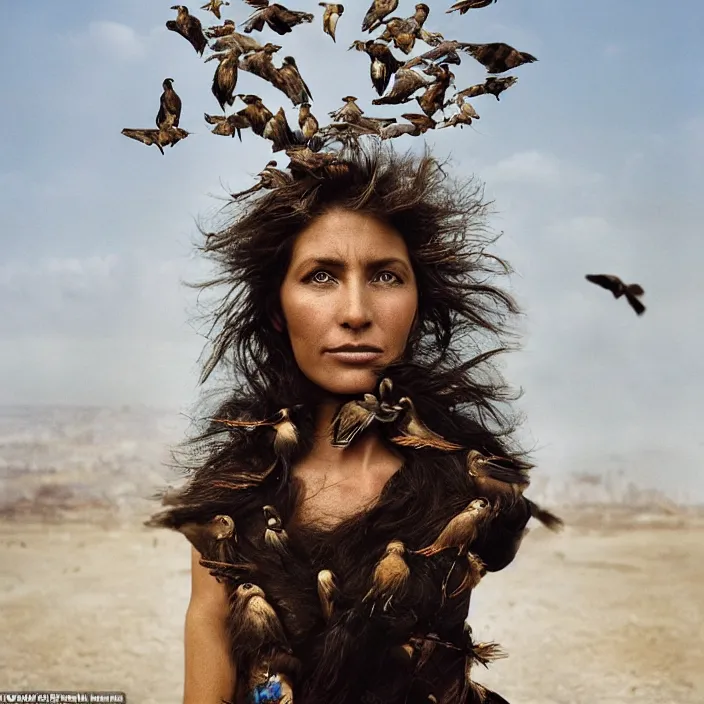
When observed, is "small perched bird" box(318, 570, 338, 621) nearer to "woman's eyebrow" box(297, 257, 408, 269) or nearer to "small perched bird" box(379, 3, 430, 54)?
"woman's eyebrow" box(297, 257, 408, 269)


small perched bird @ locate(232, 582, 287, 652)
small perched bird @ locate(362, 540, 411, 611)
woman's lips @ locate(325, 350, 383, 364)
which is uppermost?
woman's lips @ locate(325, 350, 383, 364)

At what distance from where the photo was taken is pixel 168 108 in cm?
187

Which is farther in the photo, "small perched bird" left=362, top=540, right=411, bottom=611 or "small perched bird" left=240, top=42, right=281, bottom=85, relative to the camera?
"small perched bird" left=240, top=42, right=281, bottom=85

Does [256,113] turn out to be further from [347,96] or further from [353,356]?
[353,356]

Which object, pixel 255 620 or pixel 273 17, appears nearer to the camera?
pixel 255 620

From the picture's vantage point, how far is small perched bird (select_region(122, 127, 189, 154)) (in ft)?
6.15

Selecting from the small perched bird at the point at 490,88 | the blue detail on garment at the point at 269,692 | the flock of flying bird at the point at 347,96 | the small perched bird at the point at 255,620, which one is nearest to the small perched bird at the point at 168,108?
the flock of flying bird at the point at 347,96

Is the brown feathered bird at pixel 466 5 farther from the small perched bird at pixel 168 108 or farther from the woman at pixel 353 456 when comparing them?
the small perched bird at pixel 168 108

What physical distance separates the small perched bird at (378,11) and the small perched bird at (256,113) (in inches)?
8.3

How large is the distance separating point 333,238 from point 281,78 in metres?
0.28

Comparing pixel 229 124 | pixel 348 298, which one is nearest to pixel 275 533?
pixel 348 298

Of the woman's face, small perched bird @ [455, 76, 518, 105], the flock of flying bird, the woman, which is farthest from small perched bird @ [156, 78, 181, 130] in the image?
small perched bird @ [455, 76, 518, 105]

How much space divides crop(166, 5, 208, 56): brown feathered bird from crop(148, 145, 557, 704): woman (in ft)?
0.92

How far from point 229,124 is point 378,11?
11.5 inches
